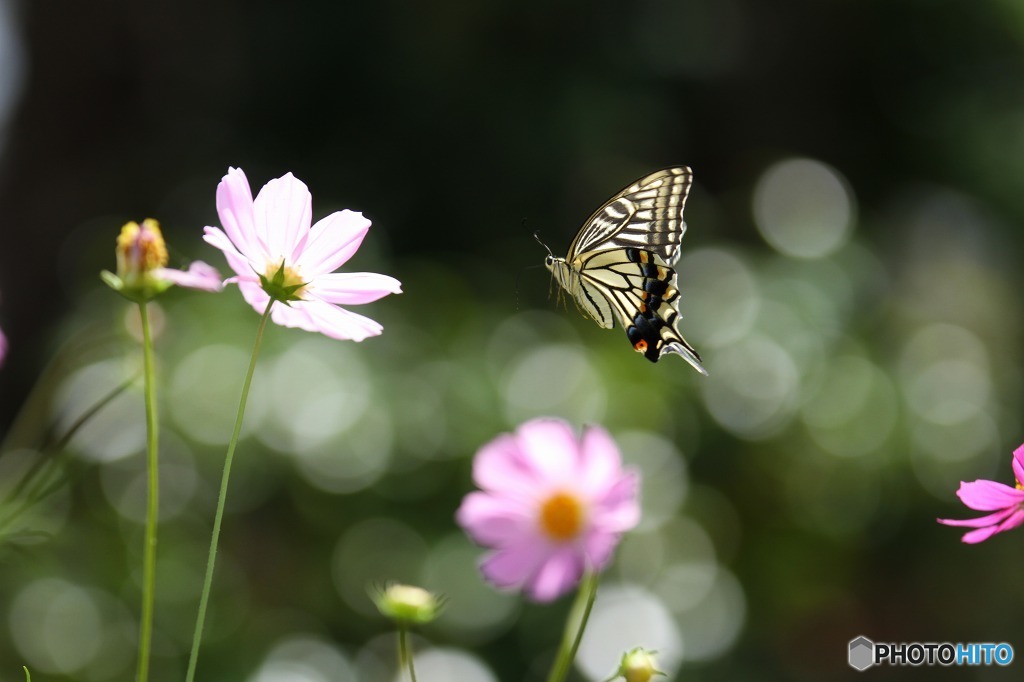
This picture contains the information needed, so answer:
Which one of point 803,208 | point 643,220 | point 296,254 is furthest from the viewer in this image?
point 803,208

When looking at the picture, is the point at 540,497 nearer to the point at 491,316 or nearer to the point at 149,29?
the point at 491,316

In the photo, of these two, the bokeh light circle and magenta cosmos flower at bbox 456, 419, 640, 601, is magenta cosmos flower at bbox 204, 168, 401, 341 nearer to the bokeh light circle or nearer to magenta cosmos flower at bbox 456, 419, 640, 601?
magenta cosmos flower at bbox 456, 419, 640, 601

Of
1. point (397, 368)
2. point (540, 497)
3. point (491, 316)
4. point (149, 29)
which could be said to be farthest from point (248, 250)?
point (149, 29)

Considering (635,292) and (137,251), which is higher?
(635,292)

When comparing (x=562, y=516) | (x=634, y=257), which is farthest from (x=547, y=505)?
(x=634, y=257)

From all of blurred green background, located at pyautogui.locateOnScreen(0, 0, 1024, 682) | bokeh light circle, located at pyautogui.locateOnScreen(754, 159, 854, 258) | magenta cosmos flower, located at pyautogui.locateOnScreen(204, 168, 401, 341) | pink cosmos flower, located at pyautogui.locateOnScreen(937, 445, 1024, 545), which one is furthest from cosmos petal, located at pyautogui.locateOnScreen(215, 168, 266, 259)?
bokeh light circle, located at pyautogui.locateOnScreen(754, 159, 854, 258)

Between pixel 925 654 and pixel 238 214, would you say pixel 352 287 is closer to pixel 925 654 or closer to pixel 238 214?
pixel 238 214
